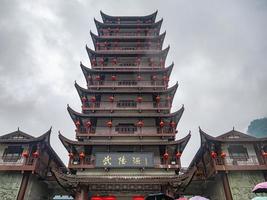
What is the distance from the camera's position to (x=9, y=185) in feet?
46.3

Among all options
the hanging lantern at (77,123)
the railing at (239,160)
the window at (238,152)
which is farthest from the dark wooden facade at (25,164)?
the window at (238,152)

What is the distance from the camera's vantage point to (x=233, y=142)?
1514 cm

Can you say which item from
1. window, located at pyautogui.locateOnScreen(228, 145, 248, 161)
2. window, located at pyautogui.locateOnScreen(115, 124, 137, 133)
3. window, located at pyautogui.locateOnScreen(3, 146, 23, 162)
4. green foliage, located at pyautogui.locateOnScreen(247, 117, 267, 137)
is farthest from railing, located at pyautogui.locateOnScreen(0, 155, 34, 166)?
green foliage, located at pyautogui.locateOnScreen(247, 117, 267, 137)

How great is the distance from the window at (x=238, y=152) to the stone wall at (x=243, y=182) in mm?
973

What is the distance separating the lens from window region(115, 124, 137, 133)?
58.8 feet

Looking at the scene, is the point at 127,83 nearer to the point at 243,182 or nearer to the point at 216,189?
the point at 216,189

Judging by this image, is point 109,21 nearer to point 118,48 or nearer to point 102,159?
point 118,48

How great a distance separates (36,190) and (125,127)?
763cm

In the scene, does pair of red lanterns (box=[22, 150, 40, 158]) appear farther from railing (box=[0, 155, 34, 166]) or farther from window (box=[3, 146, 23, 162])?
window (box=[3, 146, 23, 162])

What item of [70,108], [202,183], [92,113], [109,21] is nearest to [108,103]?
[92,113]

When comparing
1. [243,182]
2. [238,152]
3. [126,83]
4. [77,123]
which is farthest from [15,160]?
[238,152]

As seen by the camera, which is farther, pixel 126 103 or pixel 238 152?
pixel 126 103

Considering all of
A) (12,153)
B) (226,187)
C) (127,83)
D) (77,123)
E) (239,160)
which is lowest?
(226,187)

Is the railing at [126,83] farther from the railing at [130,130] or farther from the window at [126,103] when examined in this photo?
the railing at [130,130]
